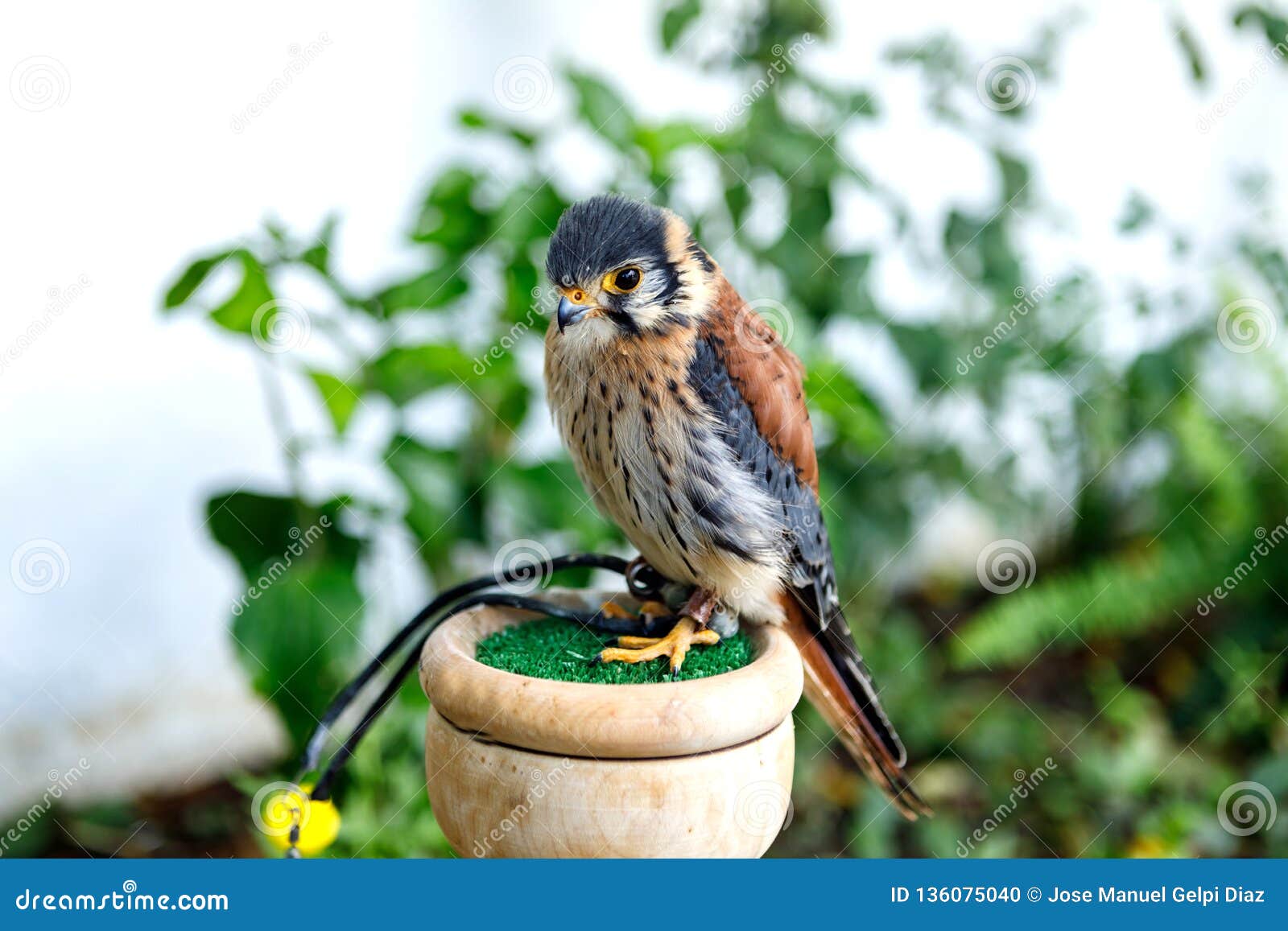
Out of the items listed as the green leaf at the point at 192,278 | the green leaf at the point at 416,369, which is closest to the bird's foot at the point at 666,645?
the green leaf at the point at 416,369

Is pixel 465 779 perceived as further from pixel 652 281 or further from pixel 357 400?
pixel 357 400

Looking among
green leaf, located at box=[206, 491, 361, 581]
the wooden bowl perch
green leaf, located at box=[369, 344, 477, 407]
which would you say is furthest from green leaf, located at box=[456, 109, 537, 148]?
the wooden bowl perch

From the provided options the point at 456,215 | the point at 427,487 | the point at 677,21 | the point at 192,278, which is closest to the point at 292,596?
the point at 427,487

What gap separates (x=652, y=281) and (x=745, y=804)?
24.5 inches

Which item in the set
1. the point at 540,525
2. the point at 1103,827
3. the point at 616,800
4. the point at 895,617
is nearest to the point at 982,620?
the point at 895,617

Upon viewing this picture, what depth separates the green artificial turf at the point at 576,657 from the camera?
1.28 metres

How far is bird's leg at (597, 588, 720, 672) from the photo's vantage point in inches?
51.4

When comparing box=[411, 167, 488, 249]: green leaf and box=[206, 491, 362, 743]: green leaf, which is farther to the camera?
box=[411, 167, 488, 249]: green leaf

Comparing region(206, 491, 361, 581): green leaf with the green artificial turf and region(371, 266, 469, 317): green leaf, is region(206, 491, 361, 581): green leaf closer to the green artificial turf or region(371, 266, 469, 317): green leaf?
region(371, 266, 469, 317): green leaf

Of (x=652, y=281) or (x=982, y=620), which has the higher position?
(x=652, y=281)

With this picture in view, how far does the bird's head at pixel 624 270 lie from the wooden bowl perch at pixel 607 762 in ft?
1.48

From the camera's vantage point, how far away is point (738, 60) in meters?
2.82

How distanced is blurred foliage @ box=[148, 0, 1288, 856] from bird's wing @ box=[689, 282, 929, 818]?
31.8 inches

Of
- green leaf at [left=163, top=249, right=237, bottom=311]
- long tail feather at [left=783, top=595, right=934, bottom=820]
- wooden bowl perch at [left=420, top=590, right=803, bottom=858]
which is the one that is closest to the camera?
wooden bowl perch at [left=420, top=590, right=803, bottom=858]
